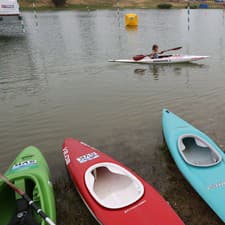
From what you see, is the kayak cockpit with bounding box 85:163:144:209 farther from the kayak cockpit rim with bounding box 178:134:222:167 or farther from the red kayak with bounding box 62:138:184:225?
the kayak cockpit rim with bounding box 178:134:222:167

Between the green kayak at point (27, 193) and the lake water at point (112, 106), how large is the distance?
24.9 inches

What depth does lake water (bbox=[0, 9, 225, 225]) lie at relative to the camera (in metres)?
6.12

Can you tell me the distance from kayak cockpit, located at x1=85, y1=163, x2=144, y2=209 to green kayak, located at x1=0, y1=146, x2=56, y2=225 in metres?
0.72

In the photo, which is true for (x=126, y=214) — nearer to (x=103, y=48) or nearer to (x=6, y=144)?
(x=6, y=144)

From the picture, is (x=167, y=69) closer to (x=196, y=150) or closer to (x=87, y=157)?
(x=196, y=150)

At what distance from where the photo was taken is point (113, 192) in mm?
4945

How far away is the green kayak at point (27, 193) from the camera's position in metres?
4.34

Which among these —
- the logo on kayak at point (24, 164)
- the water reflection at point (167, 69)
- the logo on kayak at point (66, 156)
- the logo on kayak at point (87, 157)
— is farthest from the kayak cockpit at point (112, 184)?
the water reflection at point (167, 69)

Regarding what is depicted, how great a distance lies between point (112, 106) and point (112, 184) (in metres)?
4.47

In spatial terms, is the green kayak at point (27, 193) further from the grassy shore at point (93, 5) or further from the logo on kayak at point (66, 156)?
the grassy shore at point (93, 5)

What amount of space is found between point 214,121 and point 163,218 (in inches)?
186

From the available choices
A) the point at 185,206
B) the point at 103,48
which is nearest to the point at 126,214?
the point at 185,206

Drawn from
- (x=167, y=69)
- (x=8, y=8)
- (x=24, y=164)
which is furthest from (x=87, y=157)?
(x=8, y=8)

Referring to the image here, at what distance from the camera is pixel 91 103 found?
956cm
